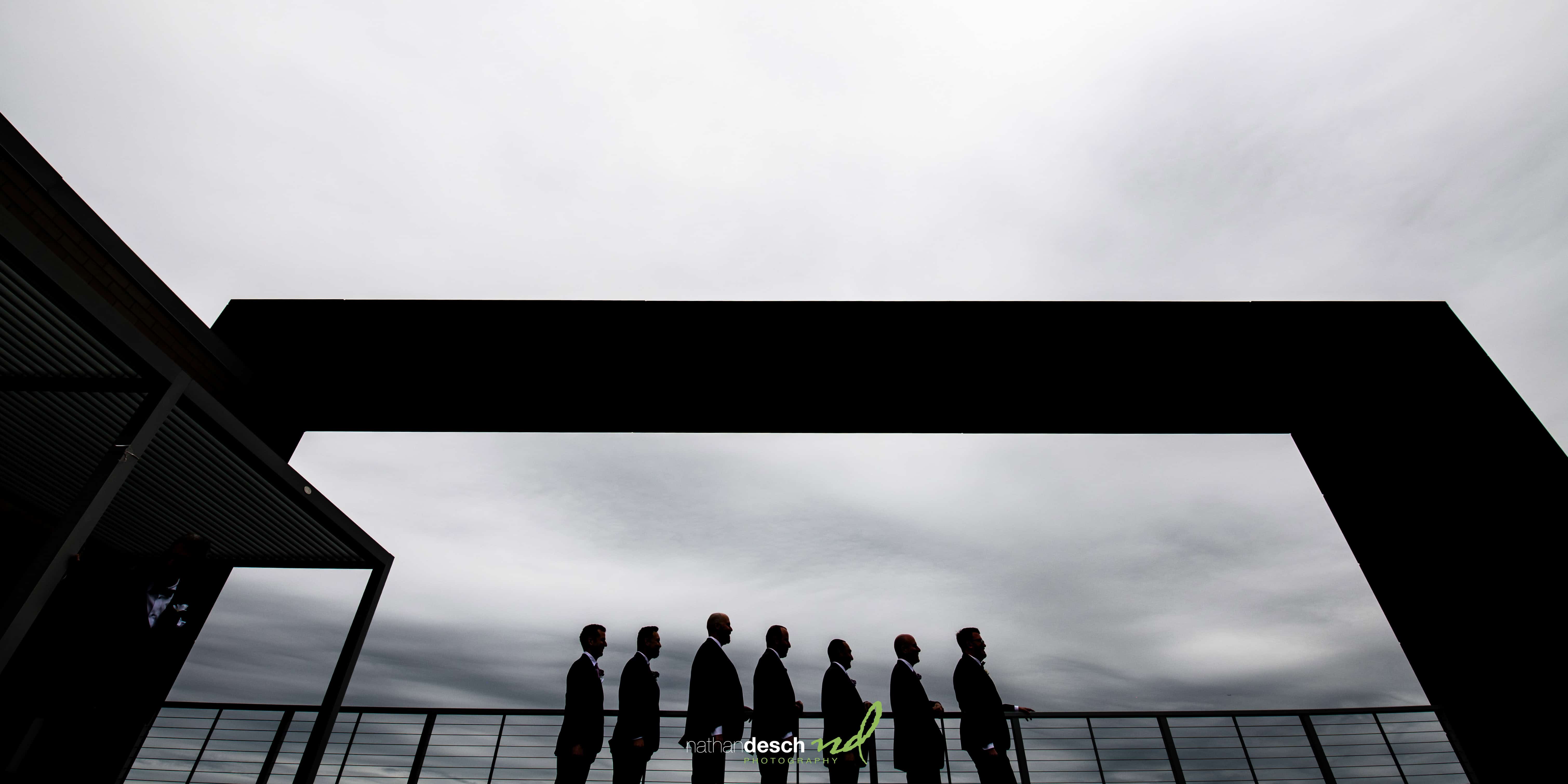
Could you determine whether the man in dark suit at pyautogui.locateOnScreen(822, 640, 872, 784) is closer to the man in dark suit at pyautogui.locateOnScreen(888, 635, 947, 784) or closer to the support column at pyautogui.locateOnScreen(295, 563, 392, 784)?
the man in dark suit at pyautogui.locateOnScreen(888, 635, 947, 784)

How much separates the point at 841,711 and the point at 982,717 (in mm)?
1067

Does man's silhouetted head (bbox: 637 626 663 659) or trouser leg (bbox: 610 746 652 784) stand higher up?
man's silhouetted head (bbox: 637 626 663 659)

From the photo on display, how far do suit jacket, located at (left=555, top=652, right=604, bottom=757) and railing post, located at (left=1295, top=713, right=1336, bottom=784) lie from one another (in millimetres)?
6466

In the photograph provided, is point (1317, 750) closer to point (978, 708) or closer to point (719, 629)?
point (978, 708)

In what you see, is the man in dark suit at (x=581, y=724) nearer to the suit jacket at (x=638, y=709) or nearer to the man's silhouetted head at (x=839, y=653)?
the suit jacket at (x=638, y=709)

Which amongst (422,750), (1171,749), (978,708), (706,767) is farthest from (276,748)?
(1171,749)

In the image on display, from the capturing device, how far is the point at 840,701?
5246 mm

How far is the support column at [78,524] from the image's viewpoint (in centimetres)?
237

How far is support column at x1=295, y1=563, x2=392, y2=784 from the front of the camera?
12.4 ft

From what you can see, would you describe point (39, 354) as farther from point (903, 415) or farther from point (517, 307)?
point (903, 415)

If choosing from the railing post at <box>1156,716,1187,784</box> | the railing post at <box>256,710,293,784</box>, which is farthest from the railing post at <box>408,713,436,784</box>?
the railing post at <box>1156,716,1187,784</box>

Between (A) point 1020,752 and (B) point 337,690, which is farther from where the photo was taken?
(A) point 1020,752

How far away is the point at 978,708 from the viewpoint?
4.99 meters

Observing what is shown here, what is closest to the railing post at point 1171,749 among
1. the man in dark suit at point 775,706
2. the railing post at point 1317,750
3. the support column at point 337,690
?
the railing post at point 1317,750
